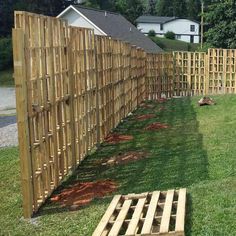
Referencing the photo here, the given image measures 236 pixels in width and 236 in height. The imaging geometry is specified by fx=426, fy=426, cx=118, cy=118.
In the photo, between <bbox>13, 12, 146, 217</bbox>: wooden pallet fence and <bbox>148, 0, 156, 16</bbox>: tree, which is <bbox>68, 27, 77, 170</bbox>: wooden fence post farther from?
<bbox>148, 0, 156, 16</bbox>: tree

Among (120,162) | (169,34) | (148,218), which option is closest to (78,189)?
(120,162)

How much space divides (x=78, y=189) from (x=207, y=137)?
3740 millimetres

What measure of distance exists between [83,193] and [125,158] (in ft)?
6.55

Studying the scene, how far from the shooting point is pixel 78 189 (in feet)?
20.6

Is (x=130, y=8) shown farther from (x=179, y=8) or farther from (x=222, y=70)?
(x=222, y=70)

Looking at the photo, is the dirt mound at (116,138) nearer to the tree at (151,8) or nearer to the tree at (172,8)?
the tree at (172,8)

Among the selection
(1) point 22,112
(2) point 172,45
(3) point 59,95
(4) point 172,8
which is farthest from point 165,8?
(1) point 22,112

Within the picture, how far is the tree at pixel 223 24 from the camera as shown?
2345 centimetres

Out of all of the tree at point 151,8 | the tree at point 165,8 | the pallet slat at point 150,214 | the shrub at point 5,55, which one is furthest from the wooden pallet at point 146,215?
the tree at point 151,8

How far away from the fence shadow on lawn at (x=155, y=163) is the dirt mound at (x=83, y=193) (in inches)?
6.0

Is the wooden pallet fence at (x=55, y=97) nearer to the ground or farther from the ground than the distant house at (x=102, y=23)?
nearer to the ground

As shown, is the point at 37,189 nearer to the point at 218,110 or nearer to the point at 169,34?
the point at 218,110

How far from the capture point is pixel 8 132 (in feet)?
39.1

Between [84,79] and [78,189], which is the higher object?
[84,79]
